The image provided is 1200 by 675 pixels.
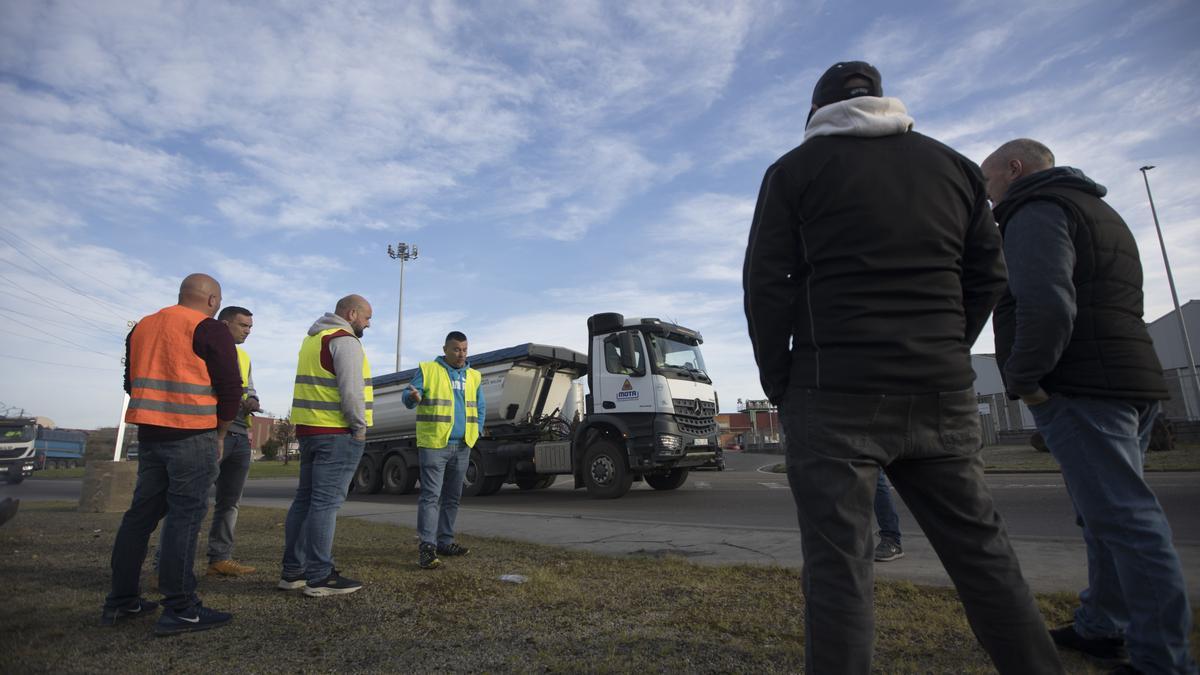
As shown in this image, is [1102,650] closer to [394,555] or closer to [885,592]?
[885,592]

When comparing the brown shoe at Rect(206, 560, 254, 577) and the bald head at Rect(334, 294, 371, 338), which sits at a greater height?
the bald head at Rect(334, 294, 371, 338)

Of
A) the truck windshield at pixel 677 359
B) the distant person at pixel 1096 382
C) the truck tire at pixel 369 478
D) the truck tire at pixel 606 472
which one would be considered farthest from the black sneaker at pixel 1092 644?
the truck tire at pixel 369 478

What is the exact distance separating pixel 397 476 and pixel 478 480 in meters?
2.66

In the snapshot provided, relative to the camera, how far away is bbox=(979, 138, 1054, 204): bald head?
2625 mm

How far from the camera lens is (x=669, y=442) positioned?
10.0m

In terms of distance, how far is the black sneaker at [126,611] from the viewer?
3.18 m

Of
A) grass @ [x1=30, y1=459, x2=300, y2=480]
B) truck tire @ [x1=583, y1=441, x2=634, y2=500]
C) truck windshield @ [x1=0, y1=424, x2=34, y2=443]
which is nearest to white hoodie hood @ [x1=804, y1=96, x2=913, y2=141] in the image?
truck tire @ [x1=583, y1=441, x2=634, y2=500]

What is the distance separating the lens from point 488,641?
2.79m

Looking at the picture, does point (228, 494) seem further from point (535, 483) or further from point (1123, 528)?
point (535, 483)

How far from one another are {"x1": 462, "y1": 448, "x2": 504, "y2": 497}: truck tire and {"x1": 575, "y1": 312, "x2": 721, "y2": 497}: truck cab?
2.29 m

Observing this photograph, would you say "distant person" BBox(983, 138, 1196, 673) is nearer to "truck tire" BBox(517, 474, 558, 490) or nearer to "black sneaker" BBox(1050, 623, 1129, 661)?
"black sneaker" BBox(1050, 623, 1129, 661)

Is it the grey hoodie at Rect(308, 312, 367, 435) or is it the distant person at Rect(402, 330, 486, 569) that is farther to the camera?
the distant person at Rect(402, 330, 486, 569)

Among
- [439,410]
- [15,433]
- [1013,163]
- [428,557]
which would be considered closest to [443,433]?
[439,410]

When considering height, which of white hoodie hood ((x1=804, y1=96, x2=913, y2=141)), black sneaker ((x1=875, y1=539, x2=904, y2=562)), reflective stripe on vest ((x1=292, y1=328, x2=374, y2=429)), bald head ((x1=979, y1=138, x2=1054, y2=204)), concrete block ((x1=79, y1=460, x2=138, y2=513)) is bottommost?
black sneaker ((x1=875, y1=539, x2=904, y2=562))
